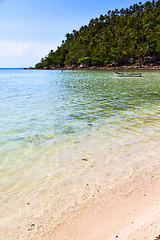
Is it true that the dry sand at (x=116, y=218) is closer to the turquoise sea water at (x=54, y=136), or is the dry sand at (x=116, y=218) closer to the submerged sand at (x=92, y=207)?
the submerged sand at (x=92, y=207)

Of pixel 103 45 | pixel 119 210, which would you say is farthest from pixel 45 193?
pixel 103 45

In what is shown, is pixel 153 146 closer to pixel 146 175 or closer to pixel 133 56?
pixel 146 175

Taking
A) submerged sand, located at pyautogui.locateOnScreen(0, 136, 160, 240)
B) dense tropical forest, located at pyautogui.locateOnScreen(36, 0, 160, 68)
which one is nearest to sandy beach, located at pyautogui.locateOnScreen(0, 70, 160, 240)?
submerged sand, located at pyautogui.locateOnScreen(0, 136, 160, 240)

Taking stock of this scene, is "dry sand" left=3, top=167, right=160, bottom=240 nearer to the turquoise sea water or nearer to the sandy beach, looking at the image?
the sandy beach

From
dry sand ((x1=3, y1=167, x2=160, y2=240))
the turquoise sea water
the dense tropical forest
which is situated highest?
the dense tropical forest

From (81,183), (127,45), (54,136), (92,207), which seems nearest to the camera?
(92,207)

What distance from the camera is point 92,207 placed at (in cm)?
438

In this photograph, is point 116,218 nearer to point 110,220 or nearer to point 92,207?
point 110,220

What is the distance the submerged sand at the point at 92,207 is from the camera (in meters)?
3.53

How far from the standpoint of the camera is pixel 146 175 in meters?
5.83

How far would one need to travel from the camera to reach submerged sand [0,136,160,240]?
11.6 ft

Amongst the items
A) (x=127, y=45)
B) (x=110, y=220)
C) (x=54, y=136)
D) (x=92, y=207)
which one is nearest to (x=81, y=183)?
(x=92, y=207)

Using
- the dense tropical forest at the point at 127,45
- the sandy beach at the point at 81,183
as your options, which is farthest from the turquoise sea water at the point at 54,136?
the dense tropical forest at the point at 127,45

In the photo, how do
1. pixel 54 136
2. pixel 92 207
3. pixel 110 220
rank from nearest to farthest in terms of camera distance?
pixel 110 220, pixel 92 207, pixel 54 136
